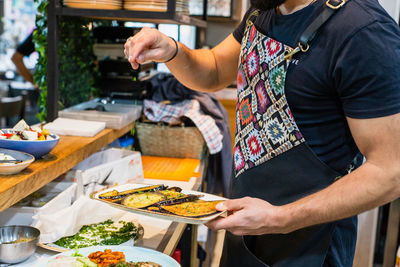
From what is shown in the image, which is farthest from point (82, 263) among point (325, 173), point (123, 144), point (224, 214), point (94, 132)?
point (123, 144)

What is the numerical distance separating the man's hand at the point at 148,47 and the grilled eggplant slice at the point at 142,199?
41 centimetres

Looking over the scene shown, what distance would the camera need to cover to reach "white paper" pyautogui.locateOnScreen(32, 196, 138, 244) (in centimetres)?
161

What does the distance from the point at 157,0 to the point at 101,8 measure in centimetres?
28

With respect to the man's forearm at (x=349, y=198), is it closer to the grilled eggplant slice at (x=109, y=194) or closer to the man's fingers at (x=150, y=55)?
the grilled eggplant slice at (x=109, y=194)

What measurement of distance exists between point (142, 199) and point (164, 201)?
7 centimetres

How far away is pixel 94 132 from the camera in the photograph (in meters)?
2.28

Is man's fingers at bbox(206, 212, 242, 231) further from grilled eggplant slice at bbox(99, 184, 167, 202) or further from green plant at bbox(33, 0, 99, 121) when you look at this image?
green plant at bbox(33, 0, 99, 121)

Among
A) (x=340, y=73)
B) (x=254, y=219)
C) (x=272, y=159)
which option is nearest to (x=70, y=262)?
(x=254, y=219)

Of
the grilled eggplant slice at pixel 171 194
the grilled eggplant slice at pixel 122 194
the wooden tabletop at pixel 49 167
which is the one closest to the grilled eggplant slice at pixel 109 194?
the grilled eggplant slice at pixel 122 194

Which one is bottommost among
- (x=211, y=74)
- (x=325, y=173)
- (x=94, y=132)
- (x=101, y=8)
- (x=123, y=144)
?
(x=123, y=144)

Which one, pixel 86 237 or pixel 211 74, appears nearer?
pixel 86 237

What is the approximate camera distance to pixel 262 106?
144 cm

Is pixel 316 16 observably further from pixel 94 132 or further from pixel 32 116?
pixel 32 116

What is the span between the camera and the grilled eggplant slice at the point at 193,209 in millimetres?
1353
